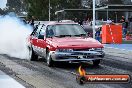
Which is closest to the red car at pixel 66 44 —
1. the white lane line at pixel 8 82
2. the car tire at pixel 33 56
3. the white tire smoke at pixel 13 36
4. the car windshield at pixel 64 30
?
the car windshield at pixel 64 30

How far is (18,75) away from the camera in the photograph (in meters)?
11.8

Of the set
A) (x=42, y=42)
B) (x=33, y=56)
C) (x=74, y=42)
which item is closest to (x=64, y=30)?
(x=42, y=42)

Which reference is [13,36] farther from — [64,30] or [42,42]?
[64,30]

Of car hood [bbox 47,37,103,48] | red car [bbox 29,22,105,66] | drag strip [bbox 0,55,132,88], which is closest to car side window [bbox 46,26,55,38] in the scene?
red car [bbox 29,22,105,66]

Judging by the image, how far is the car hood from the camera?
13406 mm

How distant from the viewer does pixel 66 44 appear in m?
13.5

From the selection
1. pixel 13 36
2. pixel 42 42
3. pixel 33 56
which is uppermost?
pixel 42 42

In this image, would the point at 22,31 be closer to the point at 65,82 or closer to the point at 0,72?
the point at 0,72

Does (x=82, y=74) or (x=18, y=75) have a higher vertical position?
(x=82, y=74)

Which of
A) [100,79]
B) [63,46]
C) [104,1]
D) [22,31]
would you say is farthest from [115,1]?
[100,79]

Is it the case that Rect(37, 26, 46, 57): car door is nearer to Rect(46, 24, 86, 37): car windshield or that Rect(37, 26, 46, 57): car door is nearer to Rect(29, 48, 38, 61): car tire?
Rect(46, 24, 86, 37): car windshield

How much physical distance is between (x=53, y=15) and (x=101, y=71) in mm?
62999

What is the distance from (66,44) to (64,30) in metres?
1.42

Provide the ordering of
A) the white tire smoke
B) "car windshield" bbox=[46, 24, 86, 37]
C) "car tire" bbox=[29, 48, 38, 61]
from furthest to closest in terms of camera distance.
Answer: the white tire smoke
"car tire" bbox=[29, 48, 38, 61]
"car windshield" bbox=[46, 24, 86, 37]
